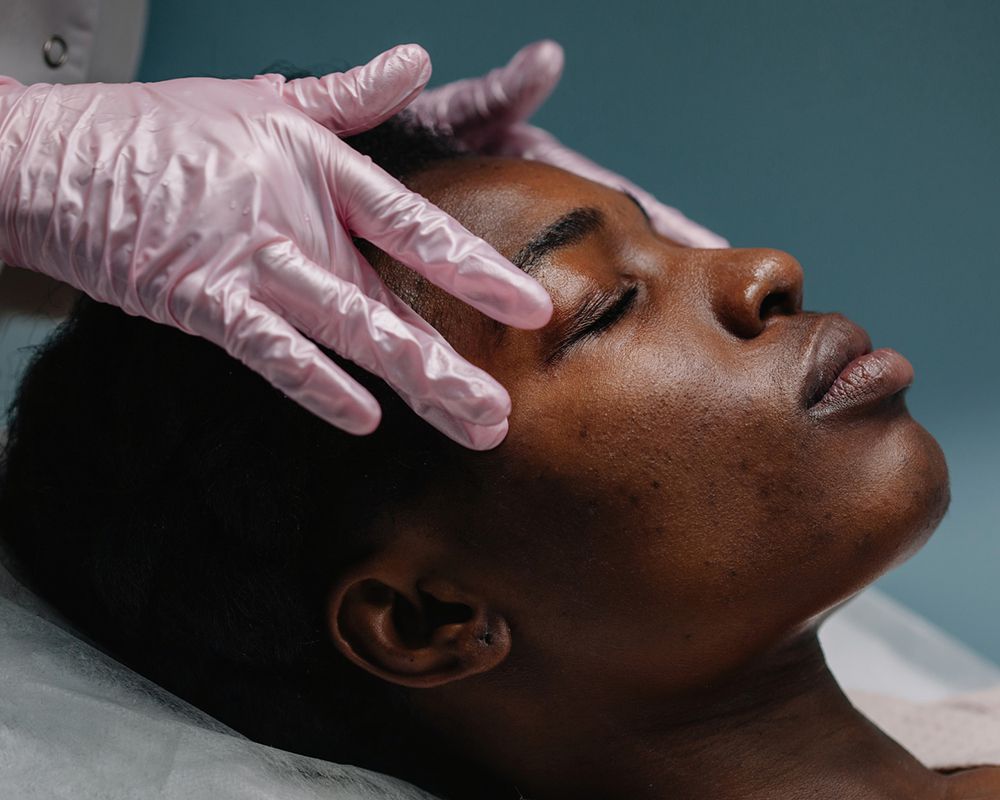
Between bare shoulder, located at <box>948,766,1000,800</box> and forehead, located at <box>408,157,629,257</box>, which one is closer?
forehead, located at <box>408,157,629,257</box>

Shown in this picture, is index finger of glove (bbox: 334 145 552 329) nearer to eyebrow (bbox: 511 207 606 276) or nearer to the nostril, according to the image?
eyebrow (bbox: 511 207 606 276)

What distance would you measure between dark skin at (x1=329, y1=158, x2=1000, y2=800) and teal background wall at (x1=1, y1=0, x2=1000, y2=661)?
1068 mm

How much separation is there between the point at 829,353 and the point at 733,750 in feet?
1.28

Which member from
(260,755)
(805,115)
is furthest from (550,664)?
(805,115)

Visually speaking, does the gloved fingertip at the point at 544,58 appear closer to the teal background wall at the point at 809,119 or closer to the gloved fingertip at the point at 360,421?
the teal background wall at the point at 809,119

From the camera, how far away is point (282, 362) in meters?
0.85

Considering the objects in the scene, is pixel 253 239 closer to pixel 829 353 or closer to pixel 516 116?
pixel 829 353

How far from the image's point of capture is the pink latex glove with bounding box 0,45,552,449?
873 mm

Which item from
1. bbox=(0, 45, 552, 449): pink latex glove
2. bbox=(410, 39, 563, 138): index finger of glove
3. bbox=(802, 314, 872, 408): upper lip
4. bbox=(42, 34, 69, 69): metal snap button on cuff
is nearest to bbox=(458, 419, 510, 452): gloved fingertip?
bbox=(0, 45, 552, 449): pink latex glove

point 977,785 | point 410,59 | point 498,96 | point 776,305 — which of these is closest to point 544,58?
point 498,96

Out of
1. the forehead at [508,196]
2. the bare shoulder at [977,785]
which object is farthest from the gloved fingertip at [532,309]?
the bare shoulder at [977,785]

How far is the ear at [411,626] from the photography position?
1015 millimetres

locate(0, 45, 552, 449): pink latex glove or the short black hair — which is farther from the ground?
locate(0, 45, 552, 449): pink latex glove

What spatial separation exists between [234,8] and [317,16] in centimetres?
15
